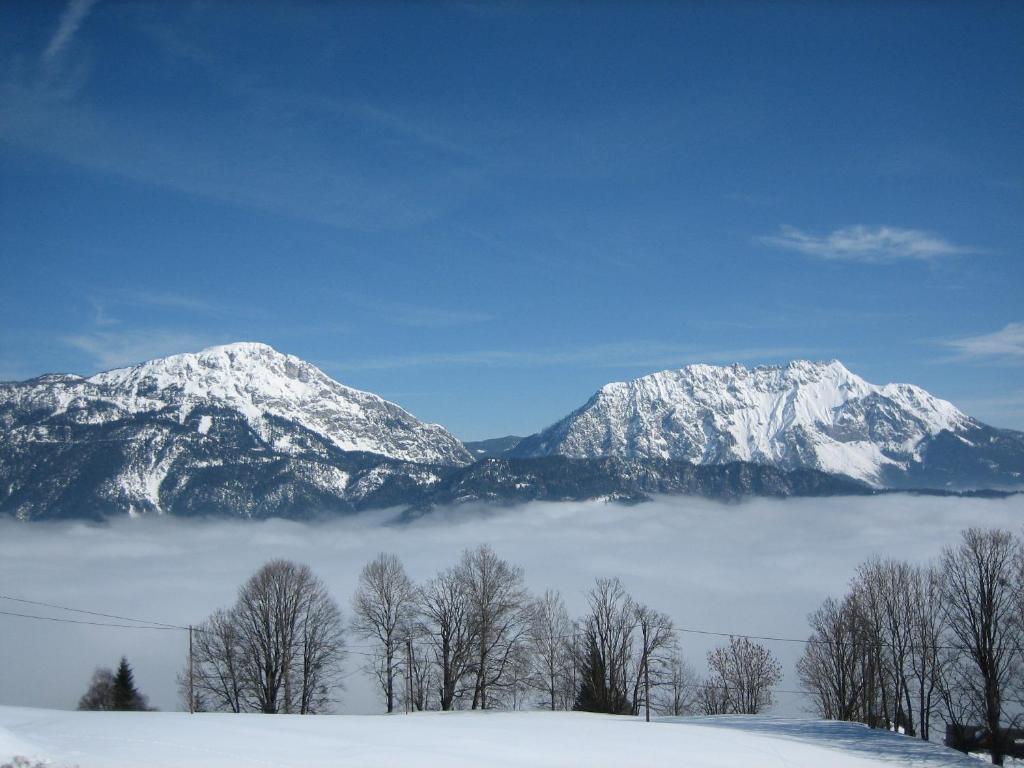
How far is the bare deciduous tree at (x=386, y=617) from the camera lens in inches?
3086

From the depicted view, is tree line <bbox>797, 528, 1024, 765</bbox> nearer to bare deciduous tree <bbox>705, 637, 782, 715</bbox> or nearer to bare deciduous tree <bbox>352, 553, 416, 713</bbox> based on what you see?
bare deciduous tree <bbox>705, 637, 782, 715</bbox>

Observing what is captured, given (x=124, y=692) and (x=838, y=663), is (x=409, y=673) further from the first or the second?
(x=838, y=663)

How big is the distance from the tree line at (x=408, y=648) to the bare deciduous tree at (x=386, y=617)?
9 cm

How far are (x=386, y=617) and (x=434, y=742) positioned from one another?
39.0 metres

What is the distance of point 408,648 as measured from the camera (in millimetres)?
76438

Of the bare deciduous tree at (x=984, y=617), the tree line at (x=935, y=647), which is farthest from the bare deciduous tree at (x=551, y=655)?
the bare deciduous tree at (x=984, y=617)

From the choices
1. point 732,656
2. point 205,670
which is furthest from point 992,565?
point 205,670

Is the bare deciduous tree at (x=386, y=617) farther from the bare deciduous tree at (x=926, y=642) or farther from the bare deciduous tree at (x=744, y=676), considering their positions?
the bare deciduous tree at (x=926, y=642)

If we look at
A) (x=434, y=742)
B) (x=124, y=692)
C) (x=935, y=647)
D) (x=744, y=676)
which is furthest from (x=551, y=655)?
(x=434, y=742)

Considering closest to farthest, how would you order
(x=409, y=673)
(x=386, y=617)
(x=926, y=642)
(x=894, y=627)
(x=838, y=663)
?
(x=926, y=642) → (x=894, y=627) → (x=838, y=663) → (x=409, y=673) → (x=386, y=617)

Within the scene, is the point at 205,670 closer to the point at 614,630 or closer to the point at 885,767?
the point at 614,630

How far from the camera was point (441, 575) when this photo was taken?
87.1 m

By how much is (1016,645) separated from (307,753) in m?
44.8

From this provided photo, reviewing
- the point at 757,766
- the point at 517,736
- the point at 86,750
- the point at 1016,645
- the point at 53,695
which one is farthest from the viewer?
the point at 53,695
